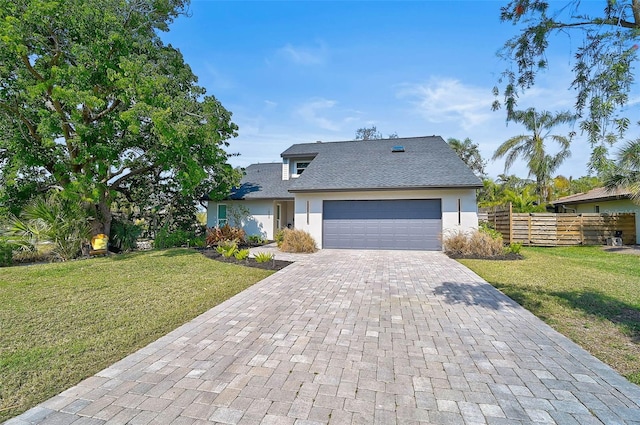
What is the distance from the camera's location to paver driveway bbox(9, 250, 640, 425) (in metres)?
2.50

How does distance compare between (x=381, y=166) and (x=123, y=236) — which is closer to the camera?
(x=123, y=236)

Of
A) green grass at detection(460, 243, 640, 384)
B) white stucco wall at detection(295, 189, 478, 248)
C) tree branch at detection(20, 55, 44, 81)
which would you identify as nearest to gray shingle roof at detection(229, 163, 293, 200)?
white stucco wall at detection(295, 189, 478, 248)

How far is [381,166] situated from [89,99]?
11844 mm

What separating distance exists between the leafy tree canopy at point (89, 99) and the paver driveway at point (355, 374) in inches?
342

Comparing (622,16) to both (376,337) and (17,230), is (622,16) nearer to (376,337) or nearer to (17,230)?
(376,337)

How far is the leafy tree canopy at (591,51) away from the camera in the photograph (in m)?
3.54

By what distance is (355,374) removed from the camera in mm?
3129

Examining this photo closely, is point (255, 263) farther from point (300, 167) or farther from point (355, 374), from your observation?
point (300, 167)

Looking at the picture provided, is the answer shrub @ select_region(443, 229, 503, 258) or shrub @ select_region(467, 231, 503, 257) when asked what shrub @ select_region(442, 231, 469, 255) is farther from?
shrub @ select_region(467, 231, 503, 257)

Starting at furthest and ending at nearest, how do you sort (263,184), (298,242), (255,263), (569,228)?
(263,184) < (569,228) < (298,242) < (255,263)

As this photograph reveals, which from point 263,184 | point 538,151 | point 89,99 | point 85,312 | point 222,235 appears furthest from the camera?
point 538,151

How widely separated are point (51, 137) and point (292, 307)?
11.2 meters

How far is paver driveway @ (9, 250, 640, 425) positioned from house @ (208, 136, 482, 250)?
7953mm

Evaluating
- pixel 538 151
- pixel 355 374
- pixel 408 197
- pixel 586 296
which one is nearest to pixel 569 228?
pixel 538 151
